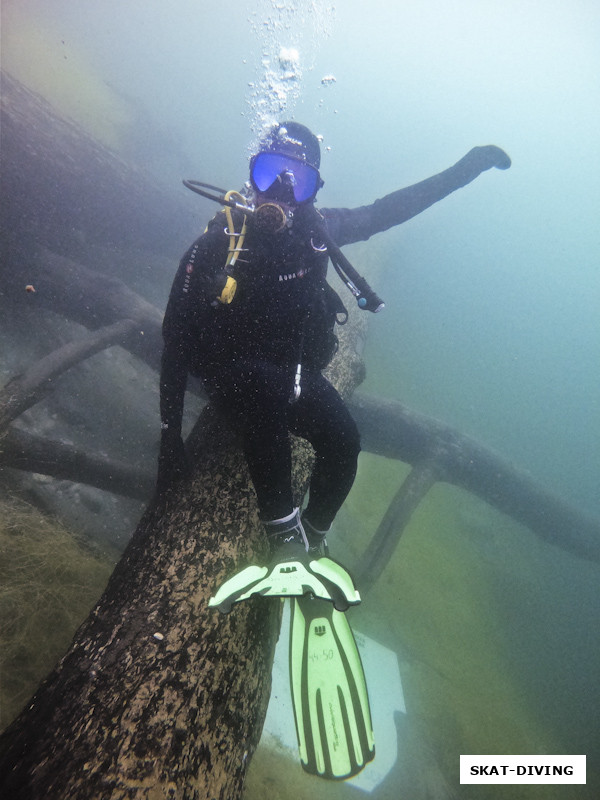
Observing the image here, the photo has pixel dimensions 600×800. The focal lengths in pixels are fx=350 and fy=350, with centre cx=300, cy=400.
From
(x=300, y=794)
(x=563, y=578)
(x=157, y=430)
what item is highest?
(x=157, y=430)

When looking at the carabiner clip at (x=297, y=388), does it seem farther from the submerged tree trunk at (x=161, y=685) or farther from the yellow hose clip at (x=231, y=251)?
the submerged tree trunk at (x=161, y=685)

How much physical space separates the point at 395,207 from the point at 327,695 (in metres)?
4.59

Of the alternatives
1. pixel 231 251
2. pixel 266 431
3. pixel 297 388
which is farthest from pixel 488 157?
pixel 266 431

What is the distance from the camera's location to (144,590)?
5.23 feet

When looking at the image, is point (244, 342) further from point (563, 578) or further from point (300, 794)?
point (563, 578)

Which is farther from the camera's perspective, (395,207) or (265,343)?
(395,207)

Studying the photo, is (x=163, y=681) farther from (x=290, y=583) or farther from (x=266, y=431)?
(x=266, y=431)

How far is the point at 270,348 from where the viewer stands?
212 centimetres

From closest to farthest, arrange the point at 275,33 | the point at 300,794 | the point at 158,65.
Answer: the point at 300,794, the point at 158,65, the point at 275,33

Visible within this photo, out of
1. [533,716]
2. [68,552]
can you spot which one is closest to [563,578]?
[533,716]

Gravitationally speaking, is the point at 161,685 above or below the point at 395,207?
below

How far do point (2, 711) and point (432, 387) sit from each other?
65.1ft

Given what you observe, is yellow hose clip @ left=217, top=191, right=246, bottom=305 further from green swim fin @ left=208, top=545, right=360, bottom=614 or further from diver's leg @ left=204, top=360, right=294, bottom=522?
green swim fin @ left=208, top=545, right=360, bottom=614

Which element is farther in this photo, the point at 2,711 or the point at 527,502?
the point at 527,502
